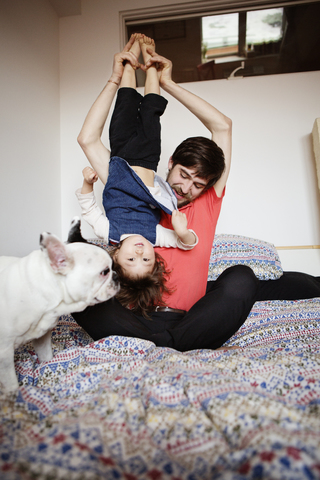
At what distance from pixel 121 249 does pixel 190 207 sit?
0.46m

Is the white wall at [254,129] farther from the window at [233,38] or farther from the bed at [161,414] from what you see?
the bed at [161,414]

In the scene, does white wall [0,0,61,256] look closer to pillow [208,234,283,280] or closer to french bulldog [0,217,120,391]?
french bulldog [0,217,120,391]

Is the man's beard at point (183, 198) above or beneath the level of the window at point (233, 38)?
beneath

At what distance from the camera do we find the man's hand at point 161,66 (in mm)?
1582

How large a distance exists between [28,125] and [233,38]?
1.78 m

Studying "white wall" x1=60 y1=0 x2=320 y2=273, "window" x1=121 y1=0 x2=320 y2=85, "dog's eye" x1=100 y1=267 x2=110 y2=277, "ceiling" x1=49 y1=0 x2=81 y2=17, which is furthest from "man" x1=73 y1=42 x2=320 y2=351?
"ceiling" x1=49 y1=0 x2=81 y2=17

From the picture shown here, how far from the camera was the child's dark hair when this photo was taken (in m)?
1.26

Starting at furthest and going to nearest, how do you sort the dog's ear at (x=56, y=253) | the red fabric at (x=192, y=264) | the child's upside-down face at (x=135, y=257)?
the red fabric at (x=192, y=264) → the child's upside-down face at (x=135, y=257) → the dog's ear at (x=56, y=253)

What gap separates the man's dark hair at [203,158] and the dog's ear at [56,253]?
0.79m

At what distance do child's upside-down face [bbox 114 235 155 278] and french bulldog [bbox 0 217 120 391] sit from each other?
31 cm

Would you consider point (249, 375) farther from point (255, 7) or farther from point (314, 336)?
point (255, 7)

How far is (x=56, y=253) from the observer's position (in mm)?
803

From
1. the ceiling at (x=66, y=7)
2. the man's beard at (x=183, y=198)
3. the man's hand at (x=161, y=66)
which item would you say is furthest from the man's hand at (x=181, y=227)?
the ceiling at (x=66, y=7)

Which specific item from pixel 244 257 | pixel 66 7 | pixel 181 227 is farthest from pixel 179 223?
pixel 66 7
